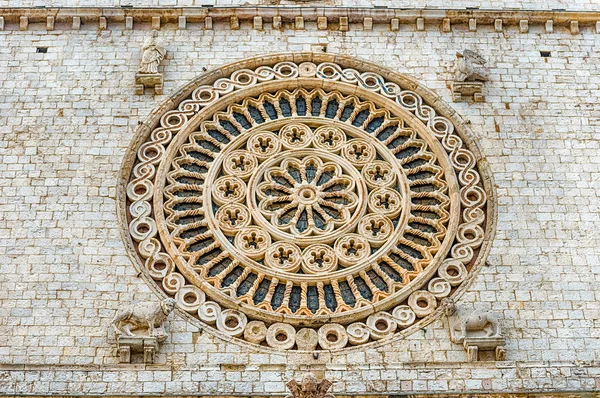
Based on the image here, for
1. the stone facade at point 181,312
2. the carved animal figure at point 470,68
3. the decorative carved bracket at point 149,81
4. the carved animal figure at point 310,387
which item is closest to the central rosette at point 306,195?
the stone facade at point 181,312

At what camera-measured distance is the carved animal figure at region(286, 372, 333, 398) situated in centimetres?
1231

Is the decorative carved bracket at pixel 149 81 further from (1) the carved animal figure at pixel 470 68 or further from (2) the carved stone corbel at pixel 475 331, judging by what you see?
(2) the carved stone corbel at pixel 475 331

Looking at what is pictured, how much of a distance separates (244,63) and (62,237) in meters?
3.78

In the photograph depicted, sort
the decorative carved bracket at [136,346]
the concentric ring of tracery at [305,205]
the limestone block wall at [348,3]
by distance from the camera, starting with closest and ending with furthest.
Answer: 1. the decorative carved bracket at [136,346]
2. the concentric ring of tracery at [305,205]
3. the limestone block wall at [348,3]

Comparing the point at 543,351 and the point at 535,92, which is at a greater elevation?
the point at 535,92

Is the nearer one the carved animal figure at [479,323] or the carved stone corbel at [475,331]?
the carved stone corbel at [475,331]

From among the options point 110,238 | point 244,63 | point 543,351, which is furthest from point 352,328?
point 244,63

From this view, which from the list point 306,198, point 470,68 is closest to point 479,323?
point 306,198

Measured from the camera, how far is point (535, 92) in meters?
17.0

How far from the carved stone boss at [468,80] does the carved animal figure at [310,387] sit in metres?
5.86

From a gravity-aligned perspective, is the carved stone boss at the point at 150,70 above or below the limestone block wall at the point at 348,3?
below

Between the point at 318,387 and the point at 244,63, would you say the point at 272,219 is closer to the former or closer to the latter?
the point at 244,63

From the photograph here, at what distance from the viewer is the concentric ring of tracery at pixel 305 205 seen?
Answer: 15125 mm

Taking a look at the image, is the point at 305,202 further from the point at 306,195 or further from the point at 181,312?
the point at 181,312
